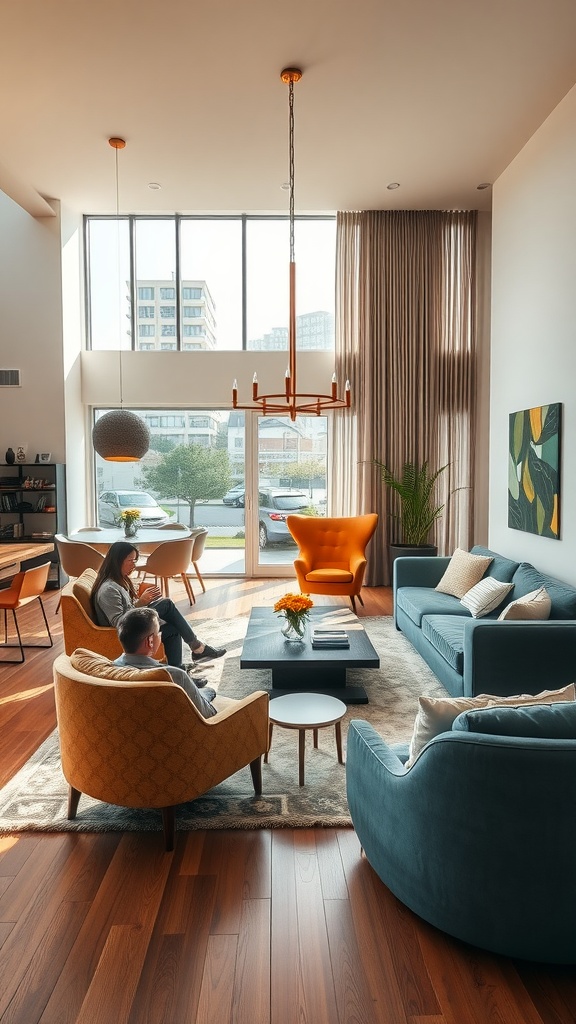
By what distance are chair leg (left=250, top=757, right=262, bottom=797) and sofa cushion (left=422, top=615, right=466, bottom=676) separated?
4.72ft

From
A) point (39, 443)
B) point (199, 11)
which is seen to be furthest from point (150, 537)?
point (199, 11)

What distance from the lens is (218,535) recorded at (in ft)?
27.4

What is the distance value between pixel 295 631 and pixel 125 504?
185 inches

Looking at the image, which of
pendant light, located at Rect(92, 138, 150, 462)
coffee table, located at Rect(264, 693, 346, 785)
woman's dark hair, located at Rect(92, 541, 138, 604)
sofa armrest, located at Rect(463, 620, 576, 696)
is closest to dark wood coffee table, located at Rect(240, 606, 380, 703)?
coffee table, located at Rect(264, 693, 346, 785)

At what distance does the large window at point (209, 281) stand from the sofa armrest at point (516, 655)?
5.42 m

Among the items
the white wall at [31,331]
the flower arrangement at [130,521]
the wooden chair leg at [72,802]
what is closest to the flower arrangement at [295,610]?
the wooden chair leg at [72,802]

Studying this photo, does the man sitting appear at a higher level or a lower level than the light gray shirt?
higher

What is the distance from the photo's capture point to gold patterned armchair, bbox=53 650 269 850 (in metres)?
2.37

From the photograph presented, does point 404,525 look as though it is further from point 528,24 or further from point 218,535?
point 528,24

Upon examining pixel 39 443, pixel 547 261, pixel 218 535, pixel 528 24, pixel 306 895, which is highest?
pixel 528 24

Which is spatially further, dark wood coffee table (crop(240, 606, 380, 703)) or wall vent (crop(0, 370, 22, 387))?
wall vent (crop(0, 370, 22, 387))

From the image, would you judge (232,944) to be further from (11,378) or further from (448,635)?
(11,378)

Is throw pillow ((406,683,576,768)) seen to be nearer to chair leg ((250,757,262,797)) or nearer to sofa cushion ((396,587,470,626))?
chair leg ((250,757,262,797))

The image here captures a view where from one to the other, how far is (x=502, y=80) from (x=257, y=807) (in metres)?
5.12
